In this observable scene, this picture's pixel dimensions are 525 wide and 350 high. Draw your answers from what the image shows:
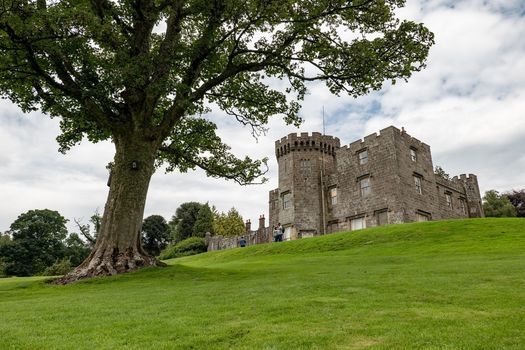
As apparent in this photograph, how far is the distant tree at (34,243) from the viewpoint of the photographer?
2361 inches

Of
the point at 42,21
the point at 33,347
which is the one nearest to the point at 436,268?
the point at 33,347

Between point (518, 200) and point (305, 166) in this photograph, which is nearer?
point (305, 166)

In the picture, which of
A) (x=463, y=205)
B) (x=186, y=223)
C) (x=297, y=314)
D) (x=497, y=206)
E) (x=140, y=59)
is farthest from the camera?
(x=186, y=223)

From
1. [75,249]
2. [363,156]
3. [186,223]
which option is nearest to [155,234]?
[186,223]

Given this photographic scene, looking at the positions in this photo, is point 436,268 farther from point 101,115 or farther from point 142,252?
point 101,115

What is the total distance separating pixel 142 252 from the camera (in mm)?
16609

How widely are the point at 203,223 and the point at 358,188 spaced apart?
3246cm

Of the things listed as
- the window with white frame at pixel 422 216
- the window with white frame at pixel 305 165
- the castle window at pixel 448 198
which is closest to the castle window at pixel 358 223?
the window with white frame at pixel 422 216

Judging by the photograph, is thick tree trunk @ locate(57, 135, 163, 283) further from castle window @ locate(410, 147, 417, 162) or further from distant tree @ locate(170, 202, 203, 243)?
distant tree @ locate(170, 202, 203, 243)

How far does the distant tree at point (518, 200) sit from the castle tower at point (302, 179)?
30.7m

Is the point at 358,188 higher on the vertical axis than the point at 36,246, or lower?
higher

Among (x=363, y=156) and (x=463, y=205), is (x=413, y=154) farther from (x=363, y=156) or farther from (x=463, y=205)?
(x=463, y=205)

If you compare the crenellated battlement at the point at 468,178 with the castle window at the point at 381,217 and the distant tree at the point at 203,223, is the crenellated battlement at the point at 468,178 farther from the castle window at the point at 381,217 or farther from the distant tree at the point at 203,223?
the distant tree at the point at 203,223

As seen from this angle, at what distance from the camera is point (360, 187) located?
139ft
